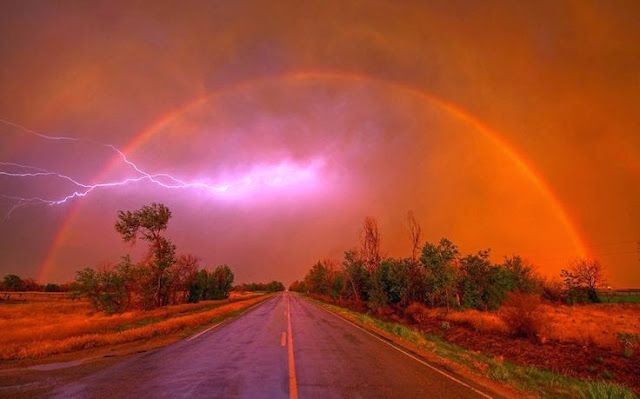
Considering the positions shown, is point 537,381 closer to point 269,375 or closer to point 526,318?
point 269,375

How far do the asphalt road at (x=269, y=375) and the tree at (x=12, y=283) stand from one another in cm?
12287

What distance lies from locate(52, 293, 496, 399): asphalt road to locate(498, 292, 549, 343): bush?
31.0ft

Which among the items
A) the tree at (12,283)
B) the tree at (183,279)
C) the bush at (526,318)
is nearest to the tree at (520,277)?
the bush at (526,318)

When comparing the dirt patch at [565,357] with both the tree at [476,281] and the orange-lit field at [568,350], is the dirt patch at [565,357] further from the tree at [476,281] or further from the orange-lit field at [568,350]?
the tree at [476,281]

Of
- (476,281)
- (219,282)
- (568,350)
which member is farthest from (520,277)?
(219,282)

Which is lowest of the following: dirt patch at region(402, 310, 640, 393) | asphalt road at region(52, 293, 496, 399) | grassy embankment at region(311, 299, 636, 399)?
dirt patch at region(402, 310, 640, 393)

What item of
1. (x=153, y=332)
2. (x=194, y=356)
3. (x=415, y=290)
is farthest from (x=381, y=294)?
(x=194, y=356)

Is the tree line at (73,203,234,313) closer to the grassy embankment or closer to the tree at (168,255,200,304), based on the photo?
the tree at (168,255,200,304)

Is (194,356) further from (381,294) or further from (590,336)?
(381,294)

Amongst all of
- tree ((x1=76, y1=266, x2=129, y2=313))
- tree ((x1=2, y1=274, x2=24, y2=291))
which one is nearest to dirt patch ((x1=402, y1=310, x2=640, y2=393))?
tree ((x1=76, y1=266, x2=129, y2=313))

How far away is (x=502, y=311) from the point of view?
21969mm

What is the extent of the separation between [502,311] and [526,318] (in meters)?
3.66

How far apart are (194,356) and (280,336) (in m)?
6.00

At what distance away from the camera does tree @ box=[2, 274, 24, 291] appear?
101125 millimetres
